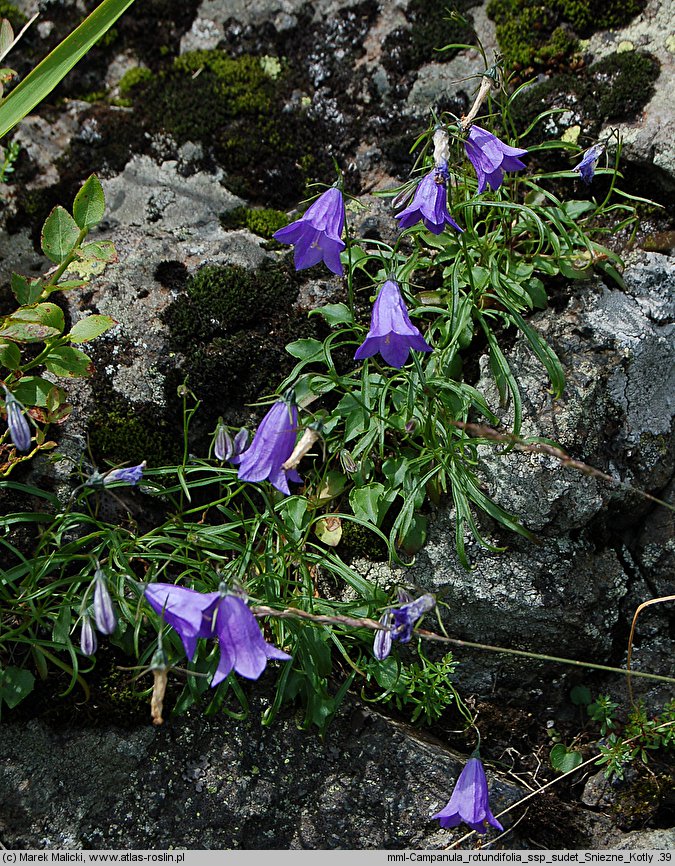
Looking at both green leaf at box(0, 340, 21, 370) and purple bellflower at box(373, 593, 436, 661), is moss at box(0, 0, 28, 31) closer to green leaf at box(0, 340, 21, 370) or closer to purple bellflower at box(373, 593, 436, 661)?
green leaf at box(0, 340, 21, 370)

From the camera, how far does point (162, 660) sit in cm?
197

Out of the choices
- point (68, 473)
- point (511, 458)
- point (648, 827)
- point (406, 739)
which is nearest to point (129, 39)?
point (68, 473)

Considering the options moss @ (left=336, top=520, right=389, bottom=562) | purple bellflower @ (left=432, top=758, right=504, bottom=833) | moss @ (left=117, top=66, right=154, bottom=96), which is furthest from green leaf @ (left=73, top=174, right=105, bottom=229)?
purple bellflower @ (left=432, top=758, right=504, bottom=833)

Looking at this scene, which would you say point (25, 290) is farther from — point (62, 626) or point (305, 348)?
point (62, 626)

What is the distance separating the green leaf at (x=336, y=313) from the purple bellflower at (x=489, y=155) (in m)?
0.75

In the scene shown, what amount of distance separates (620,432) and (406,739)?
5.03ft

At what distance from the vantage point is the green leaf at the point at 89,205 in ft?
8.82

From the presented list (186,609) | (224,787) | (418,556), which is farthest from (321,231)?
(224,787)

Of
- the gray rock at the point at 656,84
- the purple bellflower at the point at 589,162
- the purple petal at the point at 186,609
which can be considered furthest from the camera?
the gray rock at the point at 656,84

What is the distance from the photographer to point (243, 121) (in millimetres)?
→ 3912

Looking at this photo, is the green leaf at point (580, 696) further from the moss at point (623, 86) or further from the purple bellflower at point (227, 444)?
the moss at point (623, 86)

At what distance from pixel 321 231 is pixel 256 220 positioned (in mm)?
999

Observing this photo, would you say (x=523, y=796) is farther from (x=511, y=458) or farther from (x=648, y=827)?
(x=511, y=458)

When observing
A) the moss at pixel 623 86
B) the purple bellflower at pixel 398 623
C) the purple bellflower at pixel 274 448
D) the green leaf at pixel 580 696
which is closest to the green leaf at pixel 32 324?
the purple bellflower at pixel 274 448
